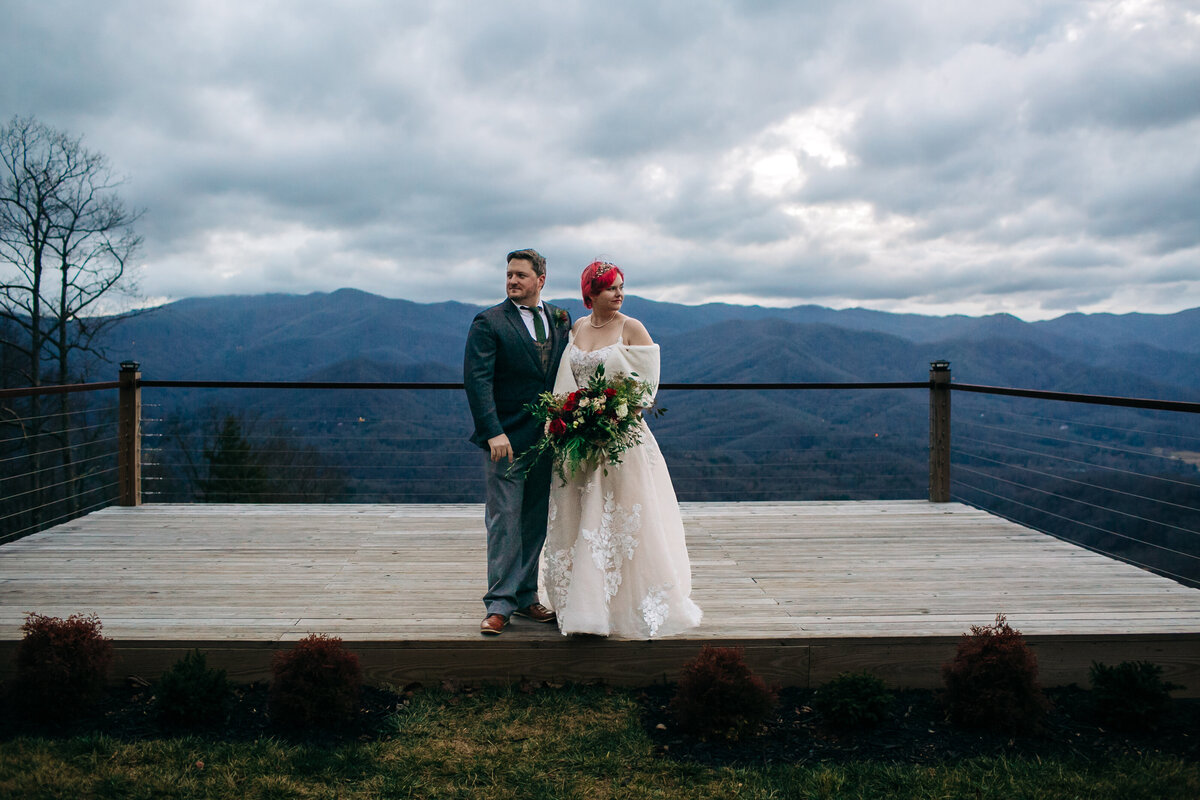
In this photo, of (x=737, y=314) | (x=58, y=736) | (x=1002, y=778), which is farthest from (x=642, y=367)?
(x=737, y=314)

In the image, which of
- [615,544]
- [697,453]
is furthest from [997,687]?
[697,453]

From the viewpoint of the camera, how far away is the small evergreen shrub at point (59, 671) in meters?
2.80

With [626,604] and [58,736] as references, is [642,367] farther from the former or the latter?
[58,736]

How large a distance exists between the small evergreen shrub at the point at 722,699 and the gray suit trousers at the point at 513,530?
904mm

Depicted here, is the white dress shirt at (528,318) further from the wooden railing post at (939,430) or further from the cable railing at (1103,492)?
the cable railing at (1103,492)

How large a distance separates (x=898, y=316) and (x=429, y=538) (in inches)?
5488

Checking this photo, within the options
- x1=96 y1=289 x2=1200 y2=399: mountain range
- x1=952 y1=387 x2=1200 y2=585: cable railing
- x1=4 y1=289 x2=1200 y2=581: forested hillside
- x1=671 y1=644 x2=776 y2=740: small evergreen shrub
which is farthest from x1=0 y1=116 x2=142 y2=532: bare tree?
x1=96 y1=289 x2=1200 y2=399: mountain range

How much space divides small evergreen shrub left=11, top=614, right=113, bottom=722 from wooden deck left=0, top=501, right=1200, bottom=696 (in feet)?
0.79

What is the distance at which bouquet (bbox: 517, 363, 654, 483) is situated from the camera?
312 centimetres

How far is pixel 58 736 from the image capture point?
2.76 m

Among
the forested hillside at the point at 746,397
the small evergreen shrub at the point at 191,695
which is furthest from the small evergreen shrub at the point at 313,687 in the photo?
the forested hillside at the point at 746,397

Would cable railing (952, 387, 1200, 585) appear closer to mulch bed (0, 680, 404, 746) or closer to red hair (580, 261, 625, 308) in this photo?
red hair (580, 261, 625, 308)

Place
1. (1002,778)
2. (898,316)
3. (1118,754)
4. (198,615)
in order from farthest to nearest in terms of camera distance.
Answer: (898,316)
(198,615)
(1118,754)
(1002,778)

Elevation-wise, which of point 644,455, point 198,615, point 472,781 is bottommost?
point 472,781
